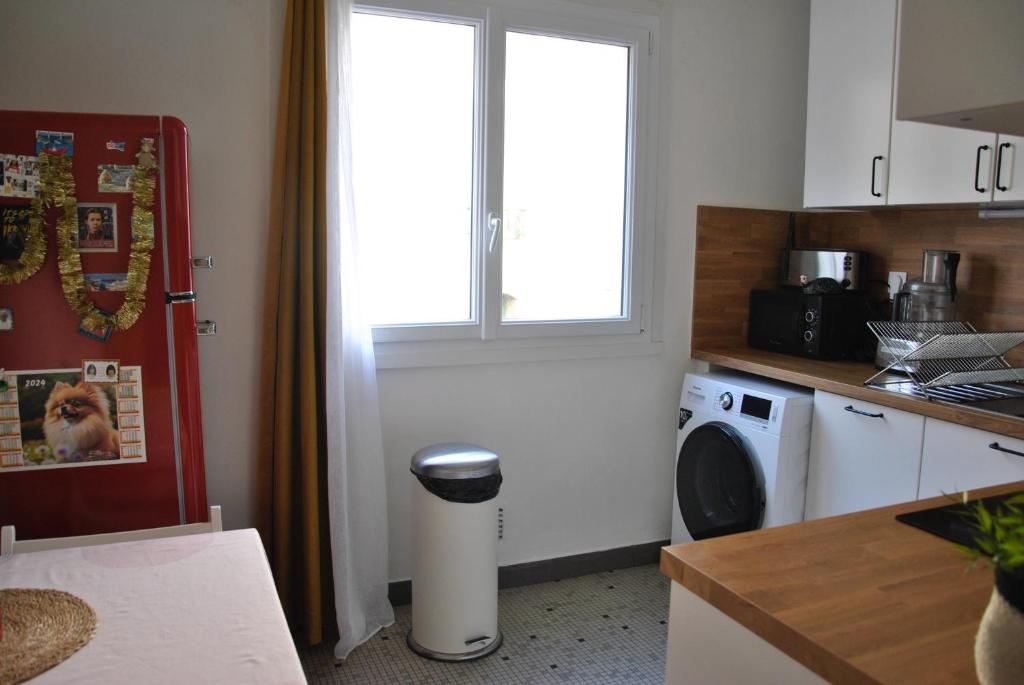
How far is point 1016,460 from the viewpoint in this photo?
2.22 m

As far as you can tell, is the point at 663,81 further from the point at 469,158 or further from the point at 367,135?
the point at 367,135

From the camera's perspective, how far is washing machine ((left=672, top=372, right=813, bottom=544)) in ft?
9.66

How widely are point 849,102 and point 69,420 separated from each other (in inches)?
111

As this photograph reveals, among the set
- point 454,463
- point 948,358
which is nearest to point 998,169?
point 948,358

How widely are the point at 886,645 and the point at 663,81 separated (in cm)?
268

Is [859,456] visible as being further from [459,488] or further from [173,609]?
[173,609]

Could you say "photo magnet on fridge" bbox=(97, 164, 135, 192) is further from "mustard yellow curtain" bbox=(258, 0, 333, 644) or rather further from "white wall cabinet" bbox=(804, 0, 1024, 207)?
"white wall cabinet" bbox=(804, 0, 1024, 207)

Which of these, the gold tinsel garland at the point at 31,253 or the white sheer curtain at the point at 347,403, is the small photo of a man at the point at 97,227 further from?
the white sheer curtain at the point at 347,403

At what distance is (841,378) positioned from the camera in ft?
9.29

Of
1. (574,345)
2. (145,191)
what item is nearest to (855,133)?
(574,345)

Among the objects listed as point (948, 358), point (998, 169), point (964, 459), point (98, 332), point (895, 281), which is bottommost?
point (964, 459)

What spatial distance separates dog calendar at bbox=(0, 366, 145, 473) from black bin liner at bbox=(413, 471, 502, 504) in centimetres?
86

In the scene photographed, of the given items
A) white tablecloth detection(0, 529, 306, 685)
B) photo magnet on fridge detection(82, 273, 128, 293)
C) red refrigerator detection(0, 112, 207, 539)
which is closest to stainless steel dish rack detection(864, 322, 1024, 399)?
white tablecloth detection(0, 529, 306, 685)

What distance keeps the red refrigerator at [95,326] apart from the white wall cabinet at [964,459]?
83.6 inches
